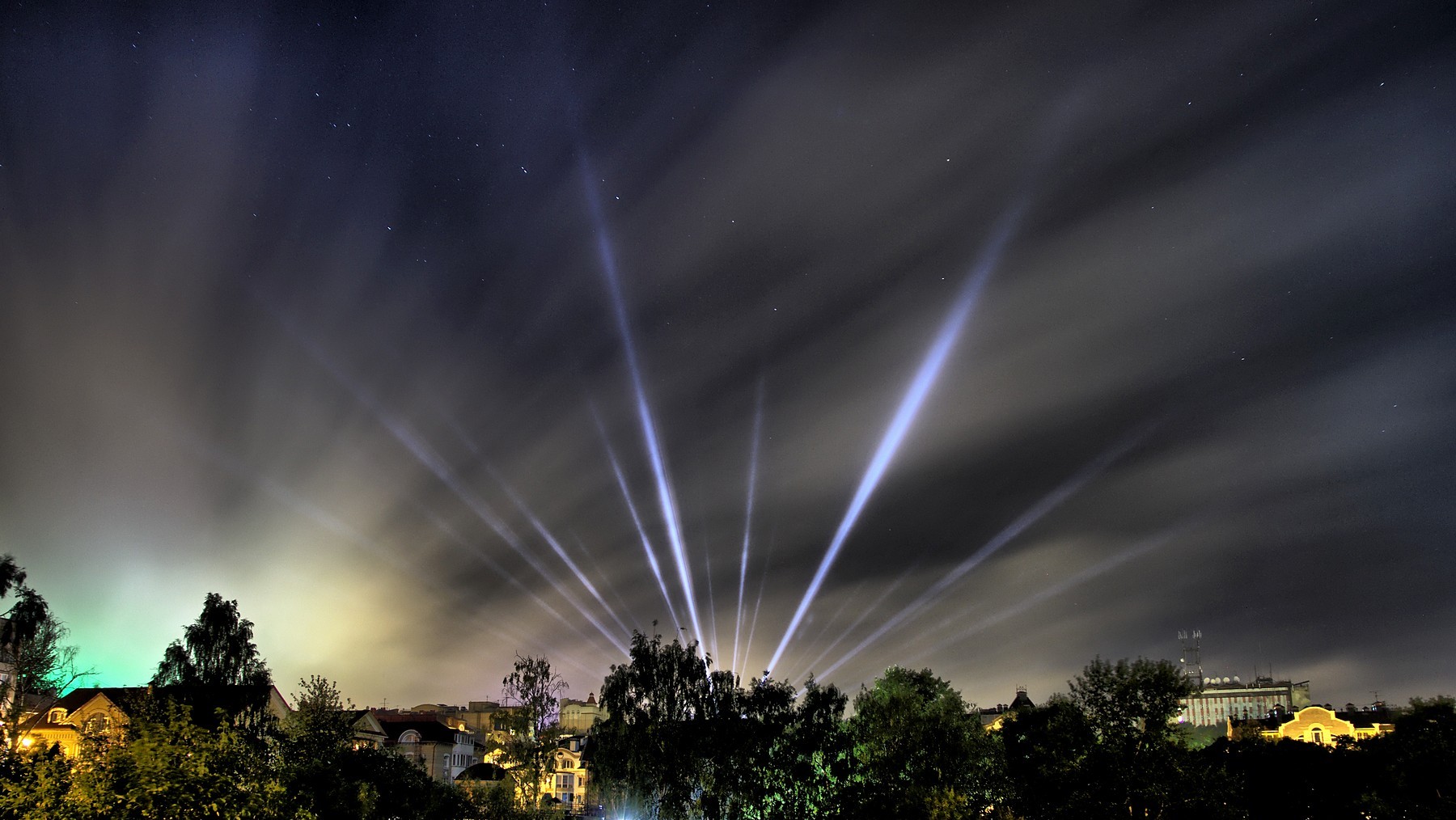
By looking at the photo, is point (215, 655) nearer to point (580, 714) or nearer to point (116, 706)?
point (116, 706)

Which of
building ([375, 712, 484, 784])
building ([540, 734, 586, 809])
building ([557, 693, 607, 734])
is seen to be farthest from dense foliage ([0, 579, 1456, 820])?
building ([557, 693, 607, 734])

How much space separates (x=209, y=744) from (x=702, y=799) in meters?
52.6

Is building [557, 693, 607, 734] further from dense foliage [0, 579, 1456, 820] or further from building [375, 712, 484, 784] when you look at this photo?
dense foliage [0, 579, 1456, 820]

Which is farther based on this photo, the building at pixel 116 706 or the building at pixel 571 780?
the building at pixel 571 780

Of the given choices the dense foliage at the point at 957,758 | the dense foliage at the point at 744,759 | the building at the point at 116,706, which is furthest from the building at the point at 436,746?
the dense foliage at the point at 957,758

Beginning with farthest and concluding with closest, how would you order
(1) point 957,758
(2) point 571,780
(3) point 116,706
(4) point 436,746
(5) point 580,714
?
(5) point 580,714 → (2) point 571,780 → (4) point 436,746 → (3) point 116,706 → (1) point 957,758

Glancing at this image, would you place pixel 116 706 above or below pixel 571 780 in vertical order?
above

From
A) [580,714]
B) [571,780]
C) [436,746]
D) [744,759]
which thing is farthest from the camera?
[580,714]

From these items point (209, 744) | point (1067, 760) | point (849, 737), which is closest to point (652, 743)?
point (849, 737)

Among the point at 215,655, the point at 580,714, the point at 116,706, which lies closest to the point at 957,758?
the point at 215,655

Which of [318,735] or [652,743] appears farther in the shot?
[652,743]

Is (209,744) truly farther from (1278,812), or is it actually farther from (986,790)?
(1278,812)

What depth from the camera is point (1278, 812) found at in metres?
58.7

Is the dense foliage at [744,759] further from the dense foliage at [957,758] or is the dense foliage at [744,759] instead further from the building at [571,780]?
the building at [571,780]
